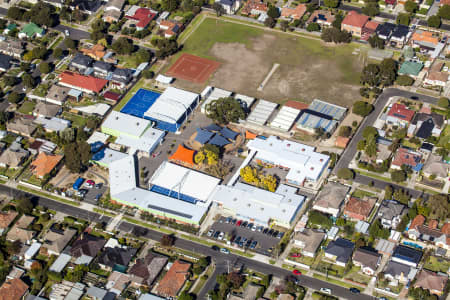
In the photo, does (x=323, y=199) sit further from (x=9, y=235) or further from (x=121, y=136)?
(x=9, y=235)

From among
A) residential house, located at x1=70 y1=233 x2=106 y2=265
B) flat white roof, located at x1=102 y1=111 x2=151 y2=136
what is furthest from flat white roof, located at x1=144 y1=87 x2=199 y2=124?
residential house, located at x1=70 y1=233 x2=106 y2=265

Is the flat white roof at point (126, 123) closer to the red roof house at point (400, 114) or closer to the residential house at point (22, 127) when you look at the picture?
the residential house at point (22, 127)

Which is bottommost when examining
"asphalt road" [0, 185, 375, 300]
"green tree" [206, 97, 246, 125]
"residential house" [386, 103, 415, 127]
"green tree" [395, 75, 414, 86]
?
"asphalt road" [0, 185, 375, 300]

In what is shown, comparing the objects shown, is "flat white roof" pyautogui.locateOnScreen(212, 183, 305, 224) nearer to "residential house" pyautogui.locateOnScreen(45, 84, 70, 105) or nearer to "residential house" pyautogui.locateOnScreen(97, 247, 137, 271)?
"residential house" pyautogui.locateOnScreen(97, 247, 137, 271)

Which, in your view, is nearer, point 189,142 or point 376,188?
point 376,188

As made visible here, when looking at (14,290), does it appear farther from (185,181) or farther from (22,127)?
(22,127)

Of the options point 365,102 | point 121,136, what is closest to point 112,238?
point 121,136
